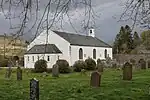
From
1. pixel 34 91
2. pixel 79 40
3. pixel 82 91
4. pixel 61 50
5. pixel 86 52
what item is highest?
pixel 79 40

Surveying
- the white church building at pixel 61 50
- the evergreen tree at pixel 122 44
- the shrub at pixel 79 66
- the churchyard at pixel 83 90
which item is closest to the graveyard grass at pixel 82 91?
the churchyard at pixel 83 90

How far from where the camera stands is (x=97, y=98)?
13.5 m

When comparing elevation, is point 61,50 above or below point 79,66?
above

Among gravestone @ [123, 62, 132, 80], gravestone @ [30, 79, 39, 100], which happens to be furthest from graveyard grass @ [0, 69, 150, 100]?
gravestone @ [30, 79, 39, 100]

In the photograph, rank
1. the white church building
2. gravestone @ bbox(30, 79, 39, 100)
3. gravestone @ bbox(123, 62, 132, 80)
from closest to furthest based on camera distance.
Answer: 1. gravestone @ bbox(30, 79, 39, 100)
2. gravestone @ bbox(123, 62, 132, 80)
3. the white church building

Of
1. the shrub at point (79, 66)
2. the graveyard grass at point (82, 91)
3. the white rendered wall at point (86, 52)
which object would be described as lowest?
the graveyard grass at point (82, 91)

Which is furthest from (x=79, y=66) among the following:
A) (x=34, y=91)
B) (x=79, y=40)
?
(x=34, y=91)

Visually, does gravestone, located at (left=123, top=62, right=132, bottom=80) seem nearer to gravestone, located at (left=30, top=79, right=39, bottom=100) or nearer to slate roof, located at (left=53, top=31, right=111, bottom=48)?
gravestone, located at (left=30, top=79, right=39, bottom=100)

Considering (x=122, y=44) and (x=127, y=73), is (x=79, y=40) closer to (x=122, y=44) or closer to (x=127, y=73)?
(x=122, y=44)

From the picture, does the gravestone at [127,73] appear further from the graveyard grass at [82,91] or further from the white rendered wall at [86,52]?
the white rendered wall at [86,52]

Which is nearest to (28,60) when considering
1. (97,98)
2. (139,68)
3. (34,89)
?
(139,68)

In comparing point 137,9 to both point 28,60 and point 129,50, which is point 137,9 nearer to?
point 28,60

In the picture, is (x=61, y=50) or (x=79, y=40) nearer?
(x=61, y=50)

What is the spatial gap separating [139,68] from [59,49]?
3012 centimetres
